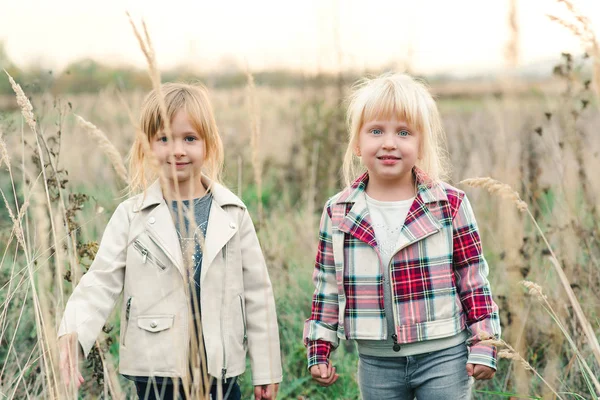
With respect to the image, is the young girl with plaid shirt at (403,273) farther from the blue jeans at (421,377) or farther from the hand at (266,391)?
the hand at (266,391)

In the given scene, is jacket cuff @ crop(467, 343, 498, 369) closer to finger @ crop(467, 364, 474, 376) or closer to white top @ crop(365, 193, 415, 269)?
finger @ crop(467, 364, 474, 376)

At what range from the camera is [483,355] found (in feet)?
6.95

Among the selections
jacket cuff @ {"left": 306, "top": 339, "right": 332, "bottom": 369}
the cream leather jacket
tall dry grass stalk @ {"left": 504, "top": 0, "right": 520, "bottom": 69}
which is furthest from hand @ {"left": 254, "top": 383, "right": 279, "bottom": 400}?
tall dry grass stalk @ {"left": 504, "top": 0, "right": 520, "bottom": 69}

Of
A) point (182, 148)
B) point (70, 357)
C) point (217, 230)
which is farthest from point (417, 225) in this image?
point (70, 357)

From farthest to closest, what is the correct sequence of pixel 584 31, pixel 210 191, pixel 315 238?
pixel 315 238 < pixel 210 191 < pixel 584 31

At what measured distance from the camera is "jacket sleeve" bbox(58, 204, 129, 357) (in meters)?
2.20

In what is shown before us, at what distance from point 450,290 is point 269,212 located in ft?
10.7

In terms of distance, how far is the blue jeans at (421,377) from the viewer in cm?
218

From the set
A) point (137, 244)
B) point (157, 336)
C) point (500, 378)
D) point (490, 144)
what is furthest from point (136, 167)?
point (490, 144)

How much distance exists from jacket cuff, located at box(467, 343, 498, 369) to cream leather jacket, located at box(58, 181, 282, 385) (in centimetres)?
60

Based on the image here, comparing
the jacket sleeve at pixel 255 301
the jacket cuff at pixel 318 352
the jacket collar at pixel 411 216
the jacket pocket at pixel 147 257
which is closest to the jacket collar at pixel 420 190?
the jacket collar at pixel 411 216

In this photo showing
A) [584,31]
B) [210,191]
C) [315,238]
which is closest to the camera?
[584,31]

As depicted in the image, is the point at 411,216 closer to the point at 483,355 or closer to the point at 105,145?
the point at 483,355

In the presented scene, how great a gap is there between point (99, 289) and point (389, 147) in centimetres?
99
